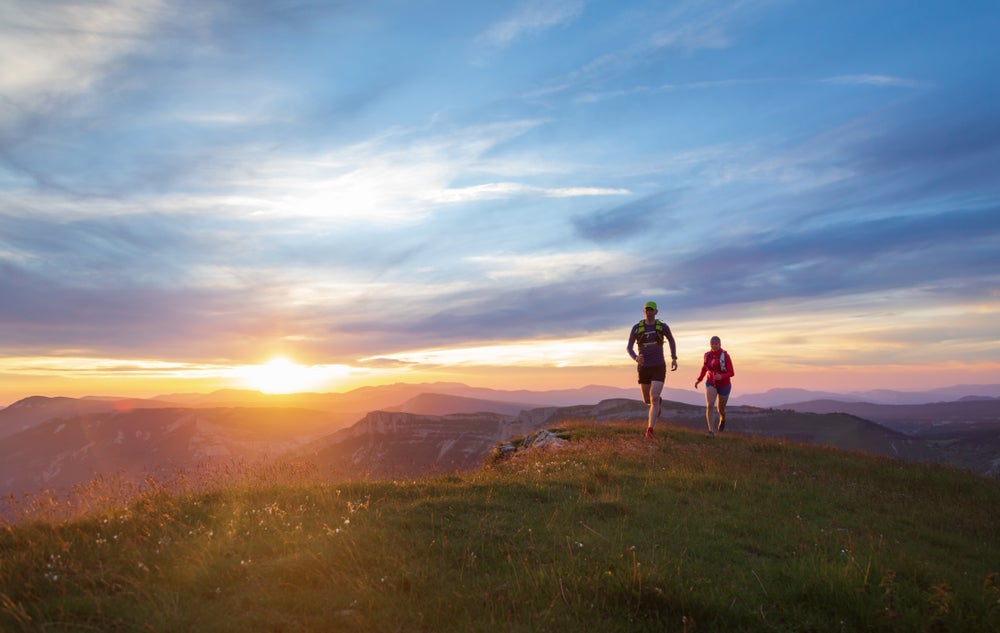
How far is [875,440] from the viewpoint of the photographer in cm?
8631

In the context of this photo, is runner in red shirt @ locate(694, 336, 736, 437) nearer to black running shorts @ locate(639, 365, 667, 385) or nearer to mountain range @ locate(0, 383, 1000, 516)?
black running shorts @ locate(639, 365, 667, 385)

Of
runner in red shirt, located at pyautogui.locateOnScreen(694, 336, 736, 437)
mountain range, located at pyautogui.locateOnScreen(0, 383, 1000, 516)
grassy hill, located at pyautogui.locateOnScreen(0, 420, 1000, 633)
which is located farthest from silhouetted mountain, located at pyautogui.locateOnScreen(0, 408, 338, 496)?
grassy hill, located at pyautogui.locateOnScreen(0, 420, 1000, 633)

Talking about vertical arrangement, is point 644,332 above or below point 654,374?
above

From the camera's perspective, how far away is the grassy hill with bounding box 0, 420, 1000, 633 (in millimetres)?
4801

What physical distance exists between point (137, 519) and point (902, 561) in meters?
9.89

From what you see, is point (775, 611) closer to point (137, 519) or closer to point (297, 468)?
point (137, 519)

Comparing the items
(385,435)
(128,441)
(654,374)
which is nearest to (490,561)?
(654,374)

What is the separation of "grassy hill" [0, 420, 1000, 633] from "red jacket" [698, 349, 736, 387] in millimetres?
7544

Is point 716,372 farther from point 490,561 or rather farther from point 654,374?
point 490,561

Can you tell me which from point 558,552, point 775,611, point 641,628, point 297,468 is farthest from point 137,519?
point 775,611

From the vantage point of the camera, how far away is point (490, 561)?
608 centimetres

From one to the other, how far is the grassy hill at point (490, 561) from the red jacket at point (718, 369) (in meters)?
7.54

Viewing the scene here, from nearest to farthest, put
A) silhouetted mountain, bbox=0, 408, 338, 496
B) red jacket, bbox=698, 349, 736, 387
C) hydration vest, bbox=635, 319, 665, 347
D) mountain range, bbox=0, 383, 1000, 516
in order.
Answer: hydration vest, bbox=635, 319, 665, 347 → red jacket, bbox=698, 349, 736, 387 → mountain range, bbox=0, 383, 1000, 516 → silhouetted mountain, bbox=0, 408, 338, 496

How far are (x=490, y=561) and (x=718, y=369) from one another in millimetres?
14227
